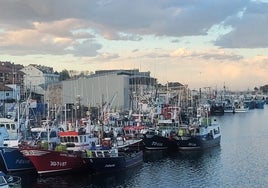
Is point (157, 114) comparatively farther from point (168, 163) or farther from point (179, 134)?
point (168, 163)

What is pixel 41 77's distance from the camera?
13212 centimetres

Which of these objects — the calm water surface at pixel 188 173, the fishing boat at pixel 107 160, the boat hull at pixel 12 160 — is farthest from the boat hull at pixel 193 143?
the boat hull at pixel 12 160

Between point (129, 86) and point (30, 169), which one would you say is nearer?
point (30, 169)

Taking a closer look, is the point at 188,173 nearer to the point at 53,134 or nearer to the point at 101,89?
the point at 53,134

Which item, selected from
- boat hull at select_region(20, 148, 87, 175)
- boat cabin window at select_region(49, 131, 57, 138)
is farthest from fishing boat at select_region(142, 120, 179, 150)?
boat hull at select_region(20, 148, 87, 175)

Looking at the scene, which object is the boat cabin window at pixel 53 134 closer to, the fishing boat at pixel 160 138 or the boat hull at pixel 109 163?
the boat hull at pixel 109 163

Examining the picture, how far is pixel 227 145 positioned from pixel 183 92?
53.3m

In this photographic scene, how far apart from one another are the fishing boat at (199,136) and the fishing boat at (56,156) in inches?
686

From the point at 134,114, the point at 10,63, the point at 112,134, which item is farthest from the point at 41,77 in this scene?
the point at 112,134

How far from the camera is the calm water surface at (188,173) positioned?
39219 mm

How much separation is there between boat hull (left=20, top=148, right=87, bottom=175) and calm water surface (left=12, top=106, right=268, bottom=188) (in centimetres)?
86

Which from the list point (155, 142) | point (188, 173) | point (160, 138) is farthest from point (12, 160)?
point (160, 138)

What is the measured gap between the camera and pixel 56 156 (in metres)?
41.1

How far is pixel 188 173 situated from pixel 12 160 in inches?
592
